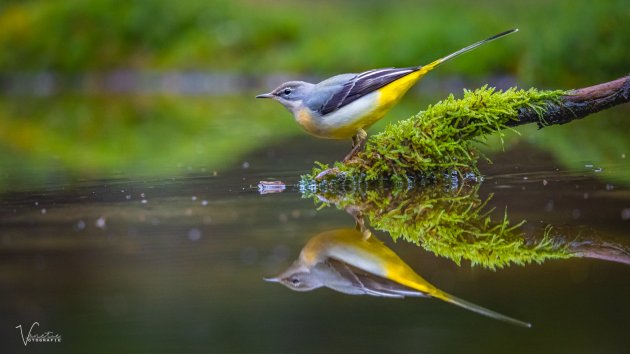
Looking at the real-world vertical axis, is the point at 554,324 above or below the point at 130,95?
below

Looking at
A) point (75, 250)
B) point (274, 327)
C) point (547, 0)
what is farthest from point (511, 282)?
point (547, 0)

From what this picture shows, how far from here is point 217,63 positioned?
23391 mm

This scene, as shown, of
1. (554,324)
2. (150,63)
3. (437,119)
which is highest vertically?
(150,63)

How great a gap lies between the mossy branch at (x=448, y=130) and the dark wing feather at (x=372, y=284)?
8.41ft

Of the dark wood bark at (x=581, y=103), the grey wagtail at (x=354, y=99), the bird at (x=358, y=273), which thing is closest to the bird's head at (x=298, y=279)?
the bird at (x=358, y=273)

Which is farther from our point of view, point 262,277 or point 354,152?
point 354,152

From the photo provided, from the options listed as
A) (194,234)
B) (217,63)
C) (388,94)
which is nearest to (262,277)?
(194,234)

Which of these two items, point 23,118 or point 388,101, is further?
point 23,118

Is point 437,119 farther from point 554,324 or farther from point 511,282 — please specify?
point 554,324

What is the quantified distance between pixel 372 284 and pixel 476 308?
0.64 meters

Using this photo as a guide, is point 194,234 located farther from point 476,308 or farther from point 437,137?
point 437,137

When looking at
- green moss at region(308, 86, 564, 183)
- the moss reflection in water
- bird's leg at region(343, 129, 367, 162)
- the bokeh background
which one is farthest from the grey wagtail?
the bokeh background

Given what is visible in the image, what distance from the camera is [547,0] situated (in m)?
22.7

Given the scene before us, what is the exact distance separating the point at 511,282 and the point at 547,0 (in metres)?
19.6
